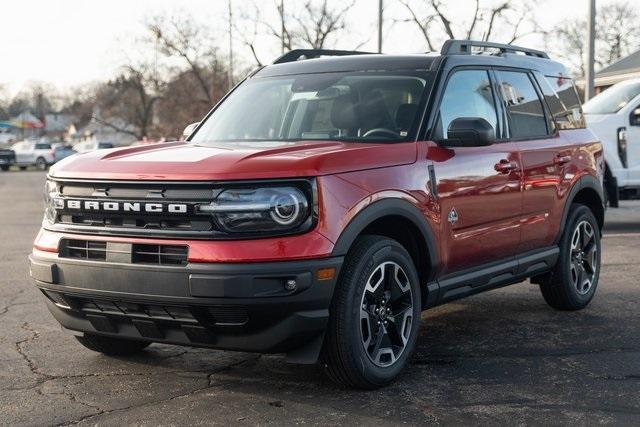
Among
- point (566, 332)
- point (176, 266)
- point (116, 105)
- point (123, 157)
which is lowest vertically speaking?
point (116, 105)

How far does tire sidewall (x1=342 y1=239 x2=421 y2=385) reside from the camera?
4383mm

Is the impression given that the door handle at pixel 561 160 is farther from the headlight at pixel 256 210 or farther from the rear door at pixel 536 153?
the headlight at pixel 256 210

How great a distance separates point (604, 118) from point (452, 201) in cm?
798

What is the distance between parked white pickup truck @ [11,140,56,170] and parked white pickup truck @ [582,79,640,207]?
146ft

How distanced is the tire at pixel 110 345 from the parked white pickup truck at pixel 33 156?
48.8 metres

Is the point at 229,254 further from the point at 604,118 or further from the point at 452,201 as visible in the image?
the point at 604,118

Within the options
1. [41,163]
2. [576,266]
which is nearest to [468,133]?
[576,266]

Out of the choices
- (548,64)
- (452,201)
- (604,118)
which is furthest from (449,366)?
(604,118)

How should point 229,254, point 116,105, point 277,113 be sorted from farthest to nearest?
point 116,105 < point 277,113 < point 229,254

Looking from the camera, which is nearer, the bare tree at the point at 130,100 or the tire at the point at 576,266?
the tire at the point at 576,266

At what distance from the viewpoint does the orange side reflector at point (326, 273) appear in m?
4.18

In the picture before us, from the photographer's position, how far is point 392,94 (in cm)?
537

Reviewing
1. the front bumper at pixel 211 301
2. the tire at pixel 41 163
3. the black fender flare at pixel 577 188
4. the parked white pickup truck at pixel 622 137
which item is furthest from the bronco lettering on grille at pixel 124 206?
the tire at pixel 41 163

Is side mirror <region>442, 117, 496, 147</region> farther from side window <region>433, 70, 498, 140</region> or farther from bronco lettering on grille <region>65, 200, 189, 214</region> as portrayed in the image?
bronco lettering on grille <region>65, 200, 189, 214</region>
